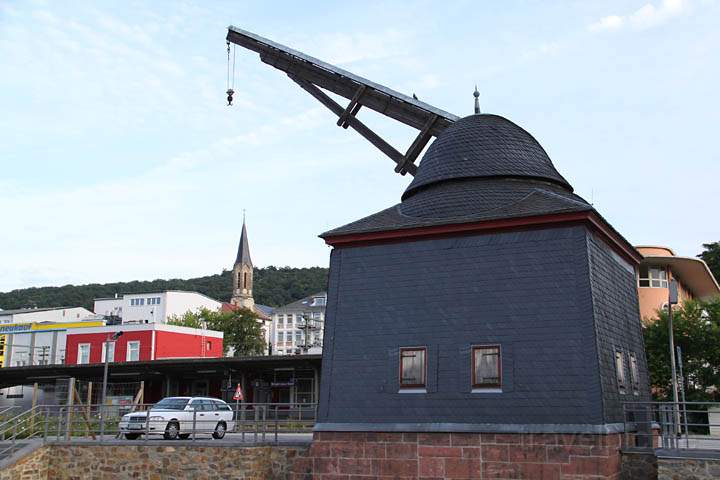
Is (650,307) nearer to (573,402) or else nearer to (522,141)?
(522,141)

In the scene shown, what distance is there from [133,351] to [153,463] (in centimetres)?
4076

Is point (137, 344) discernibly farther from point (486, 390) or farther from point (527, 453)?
point (527, 453)

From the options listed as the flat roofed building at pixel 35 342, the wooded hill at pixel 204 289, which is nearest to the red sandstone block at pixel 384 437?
the flat roofed building at pixel 35 342

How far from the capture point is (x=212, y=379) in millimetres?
50562

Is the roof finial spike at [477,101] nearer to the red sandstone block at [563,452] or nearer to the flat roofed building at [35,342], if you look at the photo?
the red sandstone block at [563,452]

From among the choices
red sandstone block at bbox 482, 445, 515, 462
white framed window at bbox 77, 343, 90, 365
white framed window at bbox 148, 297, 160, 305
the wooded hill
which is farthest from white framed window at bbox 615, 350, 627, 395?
the wooded hill

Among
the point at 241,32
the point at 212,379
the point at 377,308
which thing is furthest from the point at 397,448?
the point at 212,379

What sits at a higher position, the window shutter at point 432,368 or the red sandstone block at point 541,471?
the window shutter at point 432,368

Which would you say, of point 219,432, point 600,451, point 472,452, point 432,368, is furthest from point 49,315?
point 600,451

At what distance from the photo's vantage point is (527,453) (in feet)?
52.4

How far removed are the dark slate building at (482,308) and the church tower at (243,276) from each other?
111 metres

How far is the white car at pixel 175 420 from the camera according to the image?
2242 centimetres

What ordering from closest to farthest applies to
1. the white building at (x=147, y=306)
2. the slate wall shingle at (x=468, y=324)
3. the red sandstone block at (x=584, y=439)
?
the red sandstone block at (x=584, y=439)
the slate wall shingle at (x=468, y=324)
the white building at (x=147, y=306)

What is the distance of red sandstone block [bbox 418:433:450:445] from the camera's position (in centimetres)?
1684
